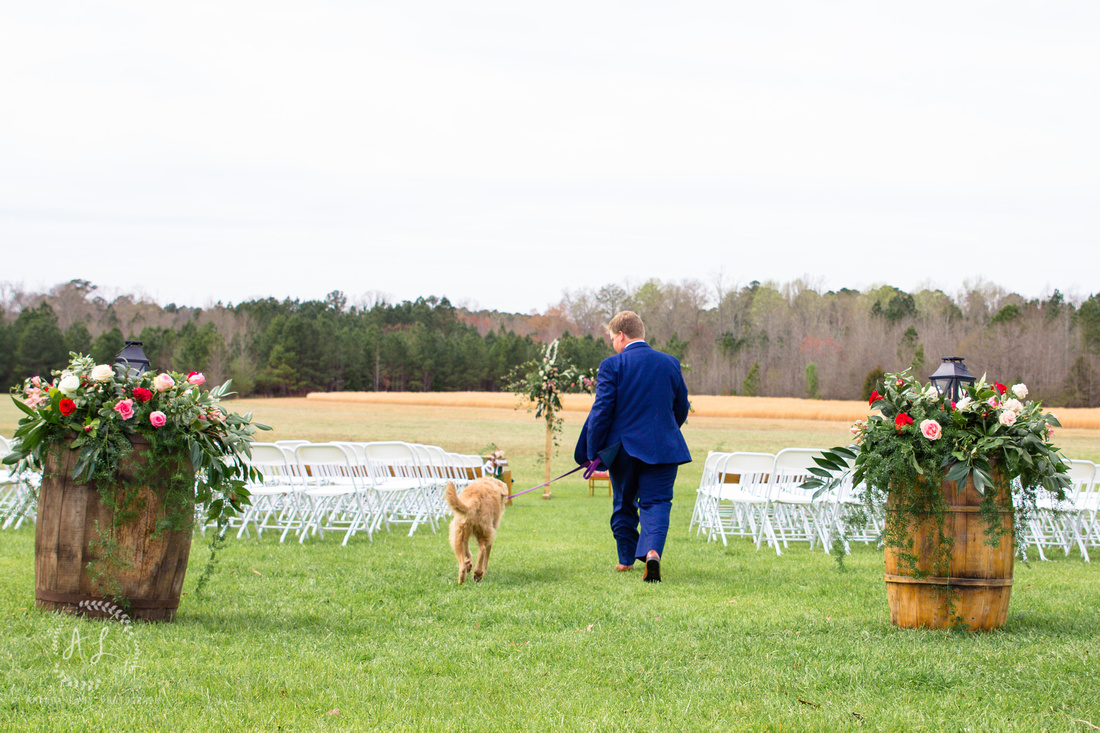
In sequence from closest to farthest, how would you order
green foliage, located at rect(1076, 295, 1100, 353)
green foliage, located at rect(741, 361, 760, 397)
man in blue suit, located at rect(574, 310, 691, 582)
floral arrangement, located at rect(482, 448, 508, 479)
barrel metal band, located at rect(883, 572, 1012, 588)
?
1. barrel metal band, located at rect(883, 572, 1012, 588)
2. man in blue suit, located at rect(574, 310, 691, 582)
3. floral arrangement, located at rect(482, 448, 508, 479)
4. green foliage, located at rect(1076, 295, 1100, 353)
5. green foliage, located at rect(741, 361, 760, 397)

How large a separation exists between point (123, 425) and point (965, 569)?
4.08 metres

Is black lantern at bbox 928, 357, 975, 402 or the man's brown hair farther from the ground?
the man's brown hair

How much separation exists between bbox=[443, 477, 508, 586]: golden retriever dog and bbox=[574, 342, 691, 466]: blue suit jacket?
29.6 inches

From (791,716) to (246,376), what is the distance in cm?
6042

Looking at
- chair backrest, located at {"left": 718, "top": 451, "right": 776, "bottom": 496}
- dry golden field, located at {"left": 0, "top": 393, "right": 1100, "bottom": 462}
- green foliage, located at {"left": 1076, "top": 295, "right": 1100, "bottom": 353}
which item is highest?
green foliage, located at {"left": 1076, "top": 295, "right": 1100, "bottom": 353}

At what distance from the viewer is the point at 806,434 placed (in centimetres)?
3362

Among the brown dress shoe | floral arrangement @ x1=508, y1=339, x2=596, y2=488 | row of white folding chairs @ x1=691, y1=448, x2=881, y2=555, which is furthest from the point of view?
floral arrangement @ x1=508, y1=339, x2=596, y2=488

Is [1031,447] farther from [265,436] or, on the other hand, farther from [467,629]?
[265,436]

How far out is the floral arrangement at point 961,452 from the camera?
4.16 meters

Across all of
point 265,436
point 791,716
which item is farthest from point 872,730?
point 265,436

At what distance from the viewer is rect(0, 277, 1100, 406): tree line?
52.7 m

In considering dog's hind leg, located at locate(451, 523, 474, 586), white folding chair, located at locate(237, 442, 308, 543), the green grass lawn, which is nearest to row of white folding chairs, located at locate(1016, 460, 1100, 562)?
the green grass lawn

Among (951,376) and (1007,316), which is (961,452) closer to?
(951,376)

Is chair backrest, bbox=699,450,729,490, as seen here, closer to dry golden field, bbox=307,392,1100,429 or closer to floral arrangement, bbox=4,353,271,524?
floral arrangement, bbox=4,353,271,524
